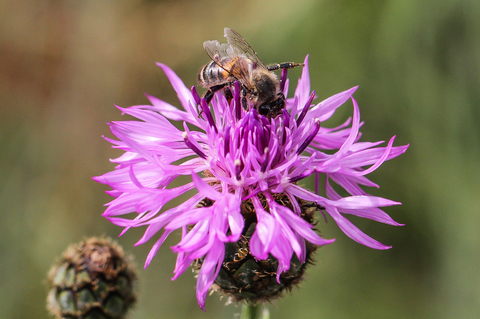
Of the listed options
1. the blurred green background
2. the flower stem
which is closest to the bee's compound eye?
the flower stem

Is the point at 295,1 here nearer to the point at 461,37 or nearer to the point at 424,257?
the point at 461,37

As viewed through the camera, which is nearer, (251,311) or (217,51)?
(251,311)

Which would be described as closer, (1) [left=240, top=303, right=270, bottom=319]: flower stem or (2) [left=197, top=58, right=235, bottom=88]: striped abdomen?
(1) [left=240, top=303, right=270, bottom=319]: flower stem

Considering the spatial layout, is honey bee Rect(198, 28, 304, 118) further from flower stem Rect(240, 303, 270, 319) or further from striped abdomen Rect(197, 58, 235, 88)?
flower stem Rect(240, 303, 270, 319)

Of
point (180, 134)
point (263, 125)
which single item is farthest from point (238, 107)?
point (180, 134)

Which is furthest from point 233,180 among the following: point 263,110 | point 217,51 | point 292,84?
point 292,84

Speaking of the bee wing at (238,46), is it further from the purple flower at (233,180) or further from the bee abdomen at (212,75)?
the purple flower at (233,180)

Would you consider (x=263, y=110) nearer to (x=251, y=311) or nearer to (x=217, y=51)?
(x=217, y=51)
